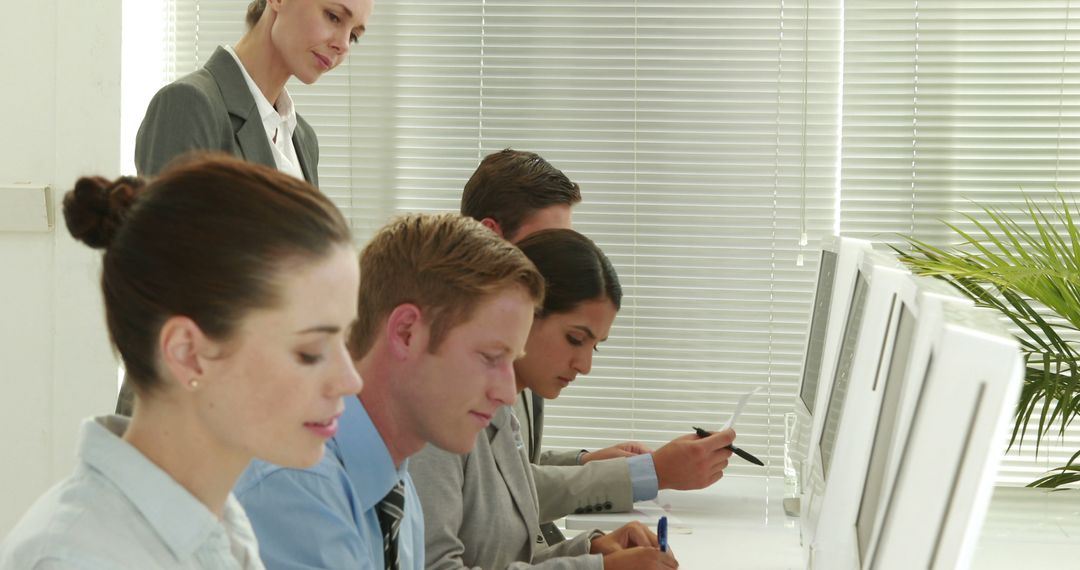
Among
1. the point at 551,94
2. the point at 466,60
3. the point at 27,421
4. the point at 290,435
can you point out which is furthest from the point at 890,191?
the point at 290,435

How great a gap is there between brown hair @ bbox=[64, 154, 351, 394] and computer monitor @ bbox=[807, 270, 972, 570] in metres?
0.54

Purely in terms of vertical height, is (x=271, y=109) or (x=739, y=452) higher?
(x=271, y=109)

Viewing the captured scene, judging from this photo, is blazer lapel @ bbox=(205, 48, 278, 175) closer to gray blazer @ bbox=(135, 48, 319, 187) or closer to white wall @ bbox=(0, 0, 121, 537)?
gray blazer @ bbox=(135, 48, 319, 187)

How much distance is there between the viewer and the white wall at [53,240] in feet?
11.1

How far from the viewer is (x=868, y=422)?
115 centimetres

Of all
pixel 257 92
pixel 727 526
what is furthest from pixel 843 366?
pixel 257 92

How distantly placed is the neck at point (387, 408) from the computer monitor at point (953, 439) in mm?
696

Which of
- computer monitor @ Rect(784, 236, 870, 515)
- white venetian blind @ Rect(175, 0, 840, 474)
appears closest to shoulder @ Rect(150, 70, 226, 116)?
computer monitor @ Rect(784, 236, 870, 515)

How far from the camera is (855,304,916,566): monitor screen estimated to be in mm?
1091

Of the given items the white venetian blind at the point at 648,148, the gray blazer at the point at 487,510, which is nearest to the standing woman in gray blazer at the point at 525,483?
the gray blazer at the point at 487,510

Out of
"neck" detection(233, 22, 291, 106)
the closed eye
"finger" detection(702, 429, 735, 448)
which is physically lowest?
"finger" detection(702, 429, 735, 448)

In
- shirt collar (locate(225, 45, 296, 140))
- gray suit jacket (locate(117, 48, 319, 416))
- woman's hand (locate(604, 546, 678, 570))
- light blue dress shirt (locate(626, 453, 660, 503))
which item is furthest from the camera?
light blue dress shirt (locate(626, 453, 660, 503))

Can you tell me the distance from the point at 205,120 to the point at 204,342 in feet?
4.23

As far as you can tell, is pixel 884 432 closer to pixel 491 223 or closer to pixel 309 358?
pixel 309 358
